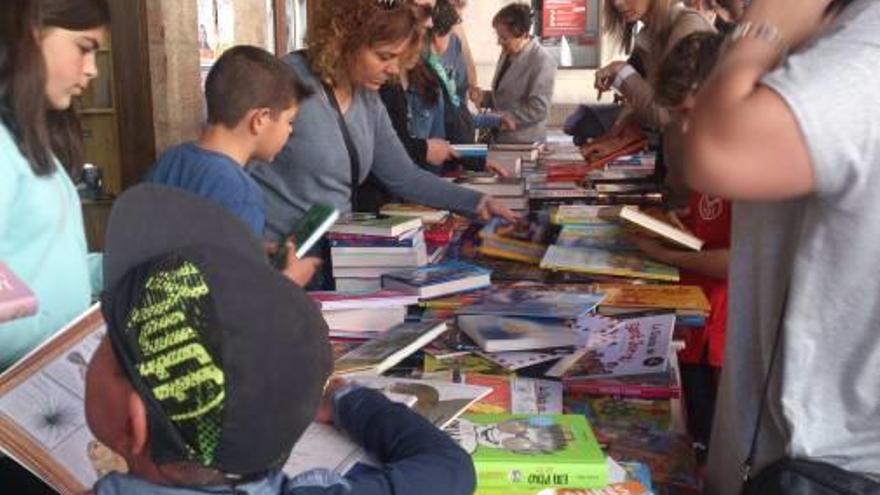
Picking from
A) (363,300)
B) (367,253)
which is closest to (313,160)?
(367,253)

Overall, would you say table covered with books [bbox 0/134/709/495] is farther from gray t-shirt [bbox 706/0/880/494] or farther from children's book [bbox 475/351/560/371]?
gray t-shirt [bbox 706/0/880/494]

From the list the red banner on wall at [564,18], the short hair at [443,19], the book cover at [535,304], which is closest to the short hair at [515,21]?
the short hair at [443,19]

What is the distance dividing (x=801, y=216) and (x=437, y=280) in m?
1.14

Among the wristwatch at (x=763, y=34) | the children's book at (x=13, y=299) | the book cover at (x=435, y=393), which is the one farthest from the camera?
the book cover at (x=435, y=393)

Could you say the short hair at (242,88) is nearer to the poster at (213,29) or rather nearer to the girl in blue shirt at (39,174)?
the girl in blue shirt at (39,174)

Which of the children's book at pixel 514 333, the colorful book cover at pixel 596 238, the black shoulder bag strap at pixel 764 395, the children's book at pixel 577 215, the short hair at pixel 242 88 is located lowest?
the children's book at pixel 514 333

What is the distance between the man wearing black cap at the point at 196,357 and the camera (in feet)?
2.50

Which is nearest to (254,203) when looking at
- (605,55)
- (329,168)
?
(329,168)

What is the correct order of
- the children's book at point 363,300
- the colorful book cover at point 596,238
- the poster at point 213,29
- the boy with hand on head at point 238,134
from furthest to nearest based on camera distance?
the poster at point 213,29 → the colorful book cover at point 596,238 → the boy with hand on head at point 238,134 → the children's book at point 363,300

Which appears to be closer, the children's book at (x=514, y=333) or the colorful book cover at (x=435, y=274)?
the children's book at (x=514, y=333)

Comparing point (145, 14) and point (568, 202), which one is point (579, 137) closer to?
point (568, 202)

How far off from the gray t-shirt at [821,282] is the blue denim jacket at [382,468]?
350mm

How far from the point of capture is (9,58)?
1.53 metres

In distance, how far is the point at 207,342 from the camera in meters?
0.76
